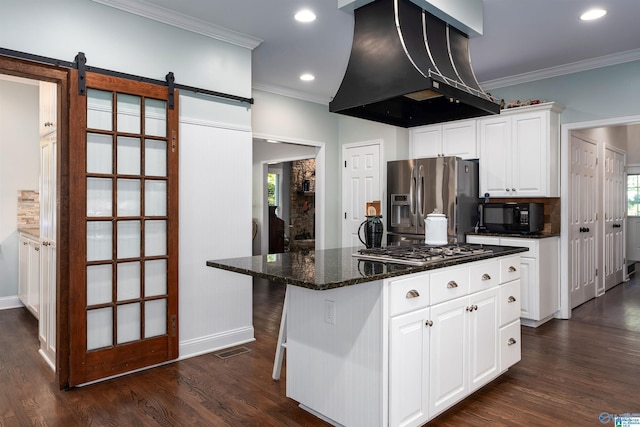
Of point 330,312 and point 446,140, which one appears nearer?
point 330,312

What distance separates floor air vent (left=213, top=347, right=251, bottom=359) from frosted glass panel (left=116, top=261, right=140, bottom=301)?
2.71 feet

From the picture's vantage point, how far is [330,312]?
2.22m

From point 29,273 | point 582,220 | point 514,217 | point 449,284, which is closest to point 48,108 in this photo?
point 29,273

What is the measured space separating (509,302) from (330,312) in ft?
4.74

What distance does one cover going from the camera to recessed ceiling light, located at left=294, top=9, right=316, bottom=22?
10.6 ft

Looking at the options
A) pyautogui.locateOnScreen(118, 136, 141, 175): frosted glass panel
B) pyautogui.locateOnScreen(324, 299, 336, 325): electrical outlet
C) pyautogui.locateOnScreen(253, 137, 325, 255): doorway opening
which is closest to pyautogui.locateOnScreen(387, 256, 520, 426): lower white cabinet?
pyautogui.locateOnScreen(324, 299, 336, 325): electrical outlet

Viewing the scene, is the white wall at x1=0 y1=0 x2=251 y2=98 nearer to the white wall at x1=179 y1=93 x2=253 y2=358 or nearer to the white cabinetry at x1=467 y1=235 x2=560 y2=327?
the white wall at x1=179 y1=93 x2=253 y2=358

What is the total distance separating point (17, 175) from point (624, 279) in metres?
8.65

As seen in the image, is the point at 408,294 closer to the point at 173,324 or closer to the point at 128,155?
the point at 173,324

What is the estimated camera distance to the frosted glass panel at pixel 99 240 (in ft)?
9.32

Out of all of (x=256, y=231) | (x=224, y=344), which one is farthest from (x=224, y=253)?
(x=256, y=231)

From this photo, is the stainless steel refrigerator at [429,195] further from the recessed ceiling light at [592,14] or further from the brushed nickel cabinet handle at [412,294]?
the brushed nickel cabinet handle at [412,294]

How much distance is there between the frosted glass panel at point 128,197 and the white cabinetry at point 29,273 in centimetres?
167

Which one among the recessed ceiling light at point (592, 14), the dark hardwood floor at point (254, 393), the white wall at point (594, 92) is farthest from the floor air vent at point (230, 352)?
the white wall at point (594, 92)
